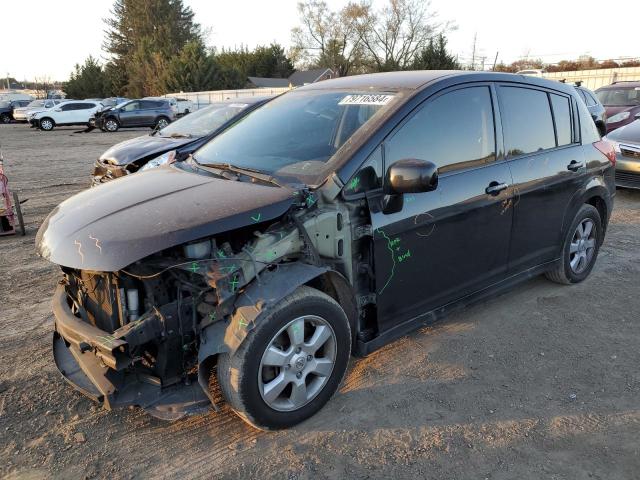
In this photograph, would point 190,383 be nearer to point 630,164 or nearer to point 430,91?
point 430,91

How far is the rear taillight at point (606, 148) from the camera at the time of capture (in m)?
4.60

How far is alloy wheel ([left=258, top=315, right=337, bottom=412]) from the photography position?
8.57 feet

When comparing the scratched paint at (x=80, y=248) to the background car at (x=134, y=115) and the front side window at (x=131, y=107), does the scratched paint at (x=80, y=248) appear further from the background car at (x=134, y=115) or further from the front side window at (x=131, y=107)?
the front side window at (x=131, y=107)

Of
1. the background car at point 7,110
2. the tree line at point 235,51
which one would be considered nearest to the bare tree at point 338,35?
the tree line at point 235,51

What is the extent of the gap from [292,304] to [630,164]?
8163mm

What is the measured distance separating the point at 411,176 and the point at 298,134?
39.0 inches

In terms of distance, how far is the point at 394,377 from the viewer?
129 inches

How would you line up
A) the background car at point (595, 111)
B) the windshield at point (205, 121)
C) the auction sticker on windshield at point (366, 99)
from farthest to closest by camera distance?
the background car at point (595, 111) → the windshield at point (205, 121) → the auction sticker on windshield at point (366, 99)

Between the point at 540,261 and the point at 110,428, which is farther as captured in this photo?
the point at 540,261

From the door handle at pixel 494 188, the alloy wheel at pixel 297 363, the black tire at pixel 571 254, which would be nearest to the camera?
the alloy wheel at pixel 297 363

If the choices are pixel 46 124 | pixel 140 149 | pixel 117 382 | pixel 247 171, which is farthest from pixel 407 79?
pixel 46 124

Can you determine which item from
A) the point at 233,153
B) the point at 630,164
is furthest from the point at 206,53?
the point at 233,153

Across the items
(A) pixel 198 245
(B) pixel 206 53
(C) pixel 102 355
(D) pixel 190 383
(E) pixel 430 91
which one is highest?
(B) pixel 206 53

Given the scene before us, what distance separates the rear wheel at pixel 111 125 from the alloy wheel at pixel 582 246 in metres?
25.7
